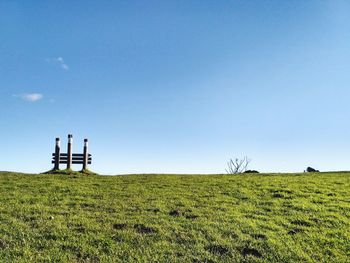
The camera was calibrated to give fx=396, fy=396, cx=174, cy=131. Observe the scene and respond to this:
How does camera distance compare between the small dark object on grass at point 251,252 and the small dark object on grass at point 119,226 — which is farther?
the small dark object on grass at point 119,226

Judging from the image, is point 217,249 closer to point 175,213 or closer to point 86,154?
point 175,213

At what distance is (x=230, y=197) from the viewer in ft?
52.7

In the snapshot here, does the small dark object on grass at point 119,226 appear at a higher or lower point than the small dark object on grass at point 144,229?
higher

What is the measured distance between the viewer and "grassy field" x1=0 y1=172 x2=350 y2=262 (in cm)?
949

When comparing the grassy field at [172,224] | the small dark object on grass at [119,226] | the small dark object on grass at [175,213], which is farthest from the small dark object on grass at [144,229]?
the small dark object on grass at [175,213]

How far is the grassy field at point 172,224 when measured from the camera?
9.49 meters

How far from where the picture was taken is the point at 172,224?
11.7 meters

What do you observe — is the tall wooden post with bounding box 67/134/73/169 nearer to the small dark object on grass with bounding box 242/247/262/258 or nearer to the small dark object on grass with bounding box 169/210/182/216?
the small dark object on grass with bounding box 169/210/182/216

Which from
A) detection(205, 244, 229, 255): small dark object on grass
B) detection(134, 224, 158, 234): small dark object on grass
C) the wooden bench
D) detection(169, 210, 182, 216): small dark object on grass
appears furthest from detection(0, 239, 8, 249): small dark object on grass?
the wooden bench

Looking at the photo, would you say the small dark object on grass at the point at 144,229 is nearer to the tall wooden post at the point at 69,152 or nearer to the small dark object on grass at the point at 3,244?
the small dark object on grass at the point at 3,244

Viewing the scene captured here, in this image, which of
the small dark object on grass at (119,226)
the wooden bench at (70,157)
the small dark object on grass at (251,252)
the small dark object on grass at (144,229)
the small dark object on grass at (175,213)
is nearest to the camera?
the small dark object on grass at (251,252)

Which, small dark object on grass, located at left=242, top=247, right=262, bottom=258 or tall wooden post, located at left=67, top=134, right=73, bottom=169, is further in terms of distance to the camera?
tall wooden post, located at left=67, top=134, right=73, bottom=169

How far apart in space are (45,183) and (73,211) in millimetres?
6877

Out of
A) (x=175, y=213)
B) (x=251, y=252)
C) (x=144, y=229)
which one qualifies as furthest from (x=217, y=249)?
(x=175, y=213)
